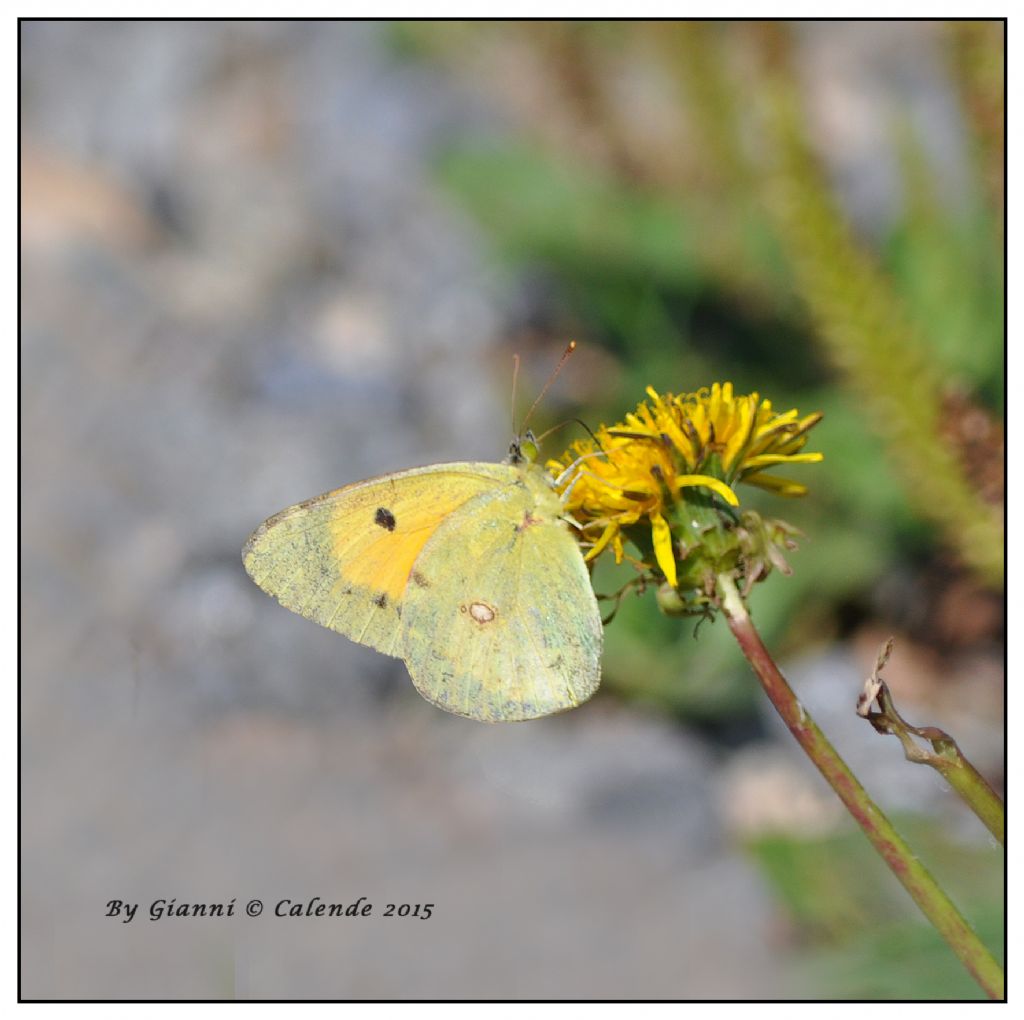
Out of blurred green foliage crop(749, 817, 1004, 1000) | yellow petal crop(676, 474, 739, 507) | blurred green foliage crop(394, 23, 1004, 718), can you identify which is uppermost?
blurred green foliage crop(394, 23, 1004, 718)

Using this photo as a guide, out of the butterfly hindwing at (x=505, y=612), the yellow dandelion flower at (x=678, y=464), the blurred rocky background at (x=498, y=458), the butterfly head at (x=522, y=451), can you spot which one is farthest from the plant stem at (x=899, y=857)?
the blurred rocky background at (x=498, y=458)

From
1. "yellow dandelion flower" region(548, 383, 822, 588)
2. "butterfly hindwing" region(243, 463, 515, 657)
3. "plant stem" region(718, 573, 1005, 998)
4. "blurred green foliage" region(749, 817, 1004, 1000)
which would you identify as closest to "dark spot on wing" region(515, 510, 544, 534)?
"butterfly hindwing" region(243, 463, 515, 657)

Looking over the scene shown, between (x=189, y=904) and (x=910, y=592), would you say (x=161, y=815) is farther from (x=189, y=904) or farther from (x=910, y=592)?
(x=910, y=592)

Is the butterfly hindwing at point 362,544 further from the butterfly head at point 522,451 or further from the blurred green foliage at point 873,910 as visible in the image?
the blurred green foliage at point 873,910

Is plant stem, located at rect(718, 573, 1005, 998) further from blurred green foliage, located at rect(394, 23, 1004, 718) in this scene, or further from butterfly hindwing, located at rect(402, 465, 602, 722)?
blurred green foliage, located at rect(394, 23, 1004, 718)

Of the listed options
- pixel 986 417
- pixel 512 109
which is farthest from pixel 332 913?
pixel 512 109
